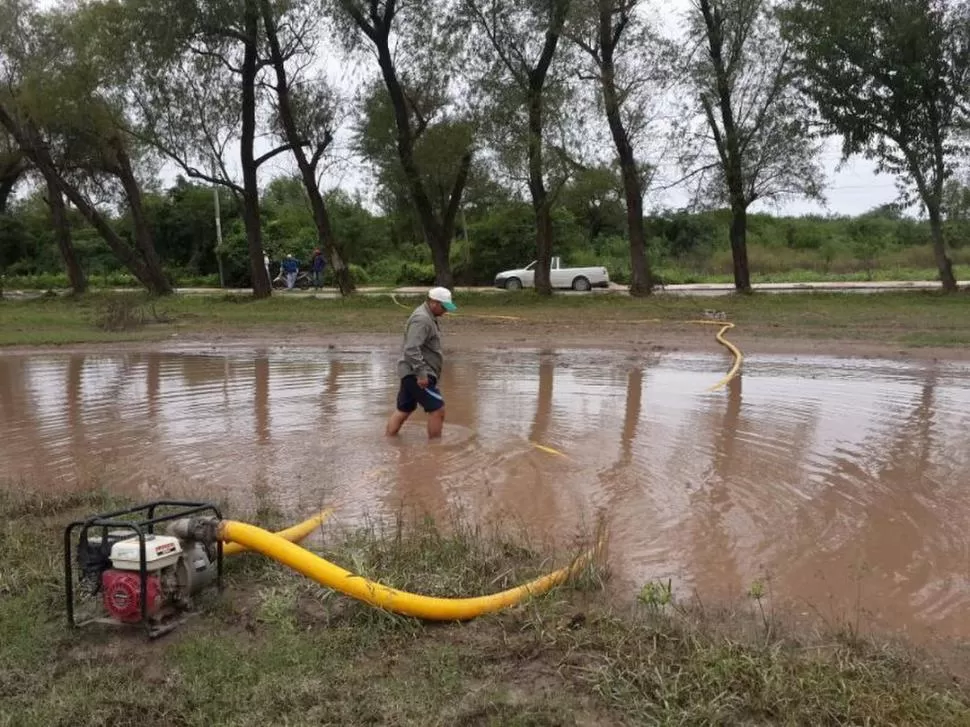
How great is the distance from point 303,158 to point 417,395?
19.6 m

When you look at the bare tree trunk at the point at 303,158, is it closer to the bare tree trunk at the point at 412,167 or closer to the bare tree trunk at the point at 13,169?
the bare tree trunk at the point at 412,167

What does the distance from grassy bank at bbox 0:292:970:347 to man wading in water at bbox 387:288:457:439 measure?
10180 mm

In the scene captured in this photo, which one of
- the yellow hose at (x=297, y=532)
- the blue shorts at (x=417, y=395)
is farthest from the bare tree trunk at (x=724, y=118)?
the yellow hose at (x=297, y=532)

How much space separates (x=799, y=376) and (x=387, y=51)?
15705mm

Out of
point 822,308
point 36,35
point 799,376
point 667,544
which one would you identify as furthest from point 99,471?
point 36,35

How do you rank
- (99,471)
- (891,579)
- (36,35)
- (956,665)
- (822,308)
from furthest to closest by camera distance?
(36,35)
(822,308)
(99,471)
(891,579)
(956,665)

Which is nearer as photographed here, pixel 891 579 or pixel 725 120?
Answer: pixel 891 579

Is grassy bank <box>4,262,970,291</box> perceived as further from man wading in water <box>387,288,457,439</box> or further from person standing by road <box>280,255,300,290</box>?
man wading in water <box>387,288,457,439</box>

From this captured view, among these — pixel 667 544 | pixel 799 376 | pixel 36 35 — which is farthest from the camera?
pixel 36 35

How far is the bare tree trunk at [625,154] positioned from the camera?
2233cm

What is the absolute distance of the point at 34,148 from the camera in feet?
90.0

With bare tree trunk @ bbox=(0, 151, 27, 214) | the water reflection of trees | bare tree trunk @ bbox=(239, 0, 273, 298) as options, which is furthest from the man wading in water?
bare tree trunk @ bbox=(0, 151, 27, 214)

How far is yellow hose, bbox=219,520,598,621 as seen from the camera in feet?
13.5

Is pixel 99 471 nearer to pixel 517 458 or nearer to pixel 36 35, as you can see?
pixel 517 458
